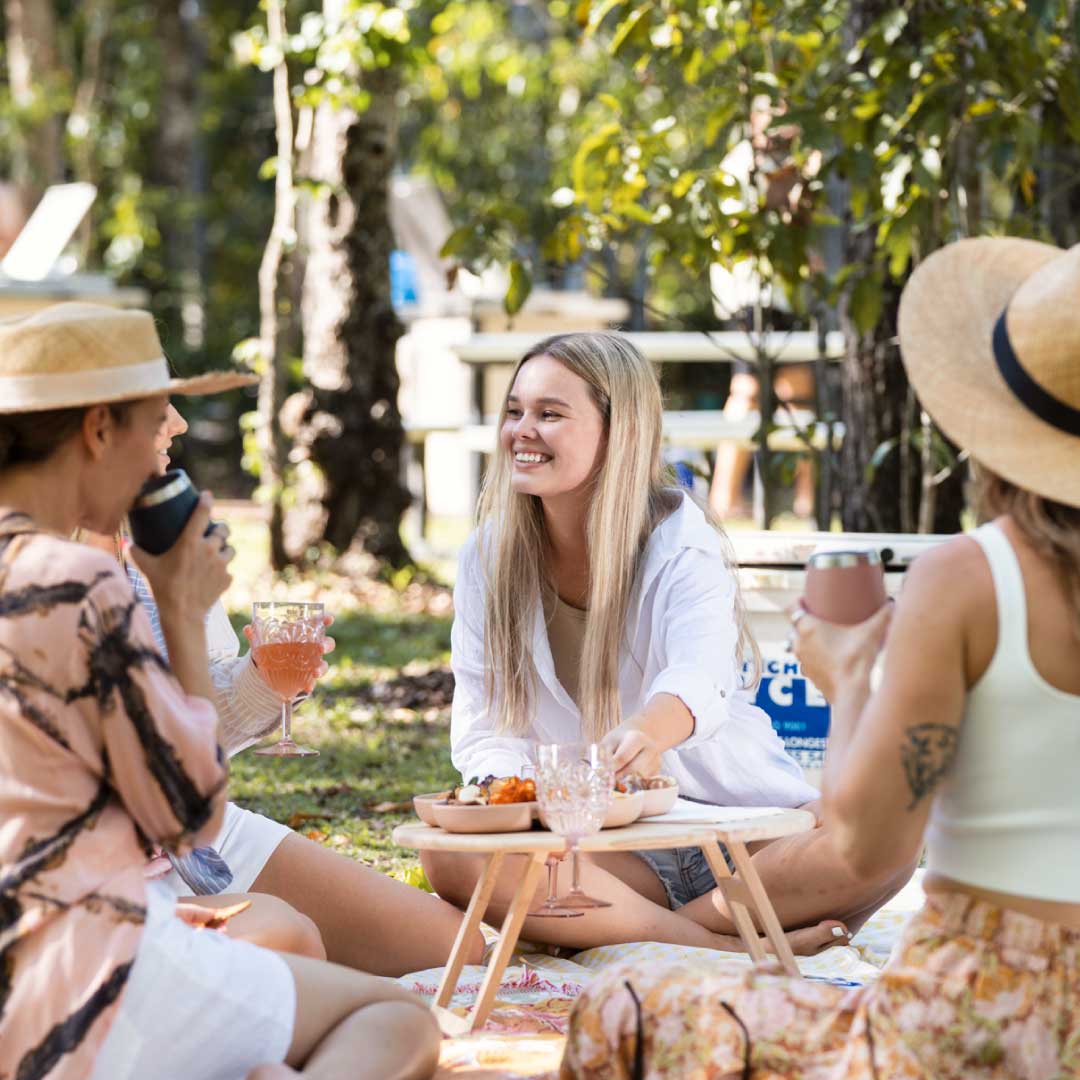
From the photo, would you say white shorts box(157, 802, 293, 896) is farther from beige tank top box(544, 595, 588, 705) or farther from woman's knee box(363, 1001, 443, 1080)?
woman's knee box(363, 1001, 443, 1080)

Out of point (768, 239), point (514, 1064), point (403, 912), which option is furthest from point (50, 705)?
point (768, 239)

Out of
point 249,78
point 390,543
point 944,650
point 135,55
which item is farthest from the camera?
point 249,78

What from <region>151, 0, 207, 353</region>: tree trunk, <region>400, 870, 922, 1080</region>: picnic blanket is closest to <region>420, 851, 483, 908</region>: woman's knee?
<region>400, 870, 922, 1080</region>: picnic blanket

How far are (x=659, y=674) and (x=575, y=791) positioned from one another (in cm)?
89

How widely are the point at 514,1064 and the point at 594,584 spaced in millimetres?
1374

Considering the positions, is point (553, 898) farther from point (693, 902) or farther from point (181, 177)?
point (181, 177)

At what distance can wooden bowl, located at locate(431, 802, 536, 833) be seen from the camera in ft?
11.3

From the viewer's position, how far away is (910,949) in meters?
2.53

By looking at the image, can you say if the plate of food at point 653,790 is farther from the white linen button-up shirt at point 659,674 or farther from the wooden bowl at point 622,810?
the white linen button-up shirt at point 659,674

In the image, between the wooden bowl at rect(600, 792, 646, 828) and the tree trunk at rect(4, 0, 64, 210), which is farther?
the tree trunk at rect(4, 0, 64, 210)

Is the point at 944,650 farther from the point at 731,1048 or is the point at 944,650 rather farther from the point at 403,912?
the point at 403,912

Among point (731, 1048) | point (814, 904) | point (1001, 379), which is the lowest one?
point (814, 904)

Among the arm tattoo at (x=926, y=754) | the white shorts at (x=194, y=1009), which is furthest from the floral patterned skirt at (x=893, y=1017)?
the white shorts at (x=194, y=1009)

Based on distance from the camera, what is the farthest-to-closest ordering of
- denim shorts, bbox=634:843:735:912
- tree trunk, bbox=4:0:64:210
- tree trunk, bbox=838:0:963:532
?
1. tree trunk, bbox=4:0:64:210
2. tree trunk, bbox=838:0:963:532
3. denim shorts, bbox=634:843:735:912
